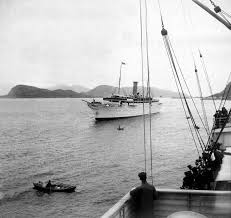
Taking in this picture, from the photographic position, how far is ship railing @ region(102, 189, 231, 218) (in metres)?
6.91

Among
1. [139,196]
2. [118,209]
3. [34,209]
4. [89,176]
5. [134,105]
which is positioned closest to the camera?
[118,209]

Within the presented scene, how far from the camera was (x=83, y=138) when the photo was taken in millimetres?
70125

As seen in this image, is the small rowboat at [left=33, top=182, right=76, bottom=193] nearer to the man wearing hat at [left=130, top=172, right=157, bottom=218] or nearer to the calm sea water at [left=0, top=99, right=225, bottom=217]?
the calm sea water at [left=0, top=99, right=225, bottom=217]

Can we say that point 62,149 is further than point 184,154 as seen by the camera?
Yes

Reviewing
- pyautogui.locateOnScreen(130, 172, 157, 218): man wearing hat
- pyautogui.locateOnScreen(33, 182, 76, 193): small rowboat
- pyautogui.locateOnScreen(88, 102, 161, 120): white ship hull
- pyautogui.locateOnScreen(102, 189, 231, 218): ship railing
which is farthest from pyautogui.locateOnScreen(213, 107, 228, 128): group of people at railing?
pyautogui.locateOnScreen(88, 102, 161, 120): white ship hull

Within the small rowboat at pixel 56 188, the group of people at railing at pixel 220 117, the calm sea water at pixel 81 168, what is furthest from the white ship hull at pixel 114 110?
the group of people at railing at pixel 220 117

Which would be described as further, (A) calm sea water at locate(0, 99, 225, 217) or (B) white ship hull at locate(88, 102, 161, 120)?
(B) white ship hull at locate(88, 102, 161, 120)

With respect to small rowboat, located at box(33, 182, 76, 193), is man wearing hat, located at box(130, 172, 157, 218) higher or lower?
higher

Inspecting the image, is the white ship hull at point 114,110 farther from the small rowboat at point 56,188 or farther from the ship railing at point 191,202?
the ship railing at point 191,202

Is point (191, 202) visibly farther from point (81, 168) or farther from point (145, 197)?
point (81, 168)

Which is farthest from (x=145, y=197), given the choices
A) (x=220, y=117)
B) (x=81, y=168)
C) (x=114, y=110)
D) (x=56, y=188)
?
(x=114, y=110)

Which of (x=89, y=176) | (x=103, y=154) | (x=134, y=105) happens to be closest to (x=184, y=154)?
(x=103, y=154)

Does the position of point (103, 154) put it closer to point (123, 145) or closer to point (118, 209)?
point (123, 145)

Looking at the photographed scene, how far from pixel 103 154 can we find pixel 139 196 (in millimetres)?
45532
